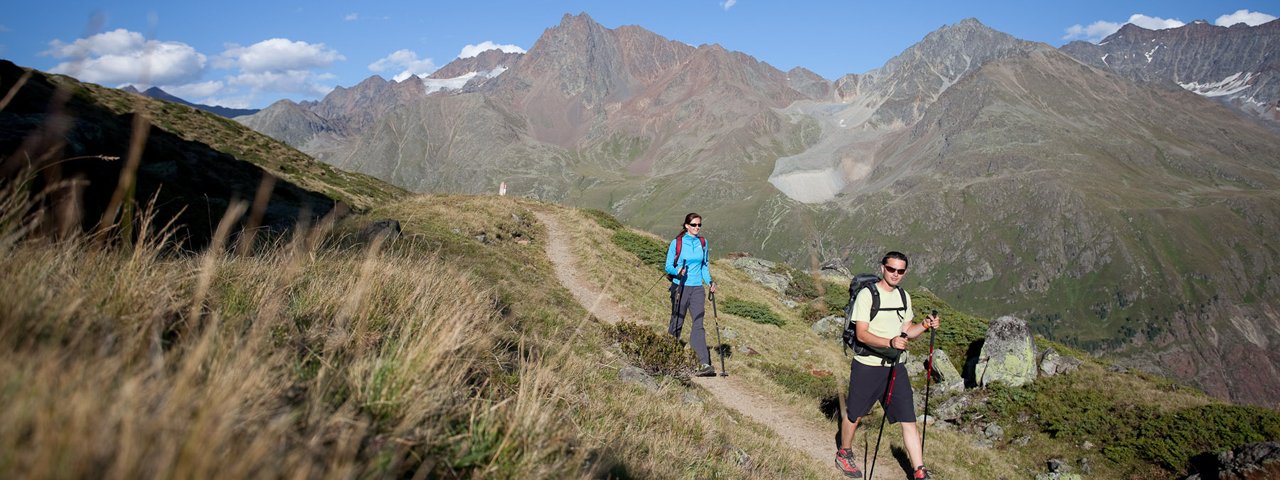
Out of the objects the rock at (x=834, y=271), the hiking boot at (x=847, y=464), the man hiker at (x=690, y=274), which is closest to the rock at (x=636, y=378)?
the hiking boot at (x=847, y=464)

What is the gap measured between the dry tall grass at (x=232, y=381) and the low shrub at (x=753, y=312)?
17.9 m

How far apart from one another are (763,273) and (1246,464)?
1035 inches

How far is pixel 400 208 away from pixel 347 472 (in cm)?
2328

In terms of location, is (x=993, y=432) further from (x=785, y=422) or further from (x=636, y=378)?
(x=636, y=378)

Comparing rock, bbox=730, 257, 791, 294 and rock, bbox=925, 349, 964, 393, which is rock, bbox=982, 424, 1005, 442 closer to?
rock, bbox=925, 349, 964, 393

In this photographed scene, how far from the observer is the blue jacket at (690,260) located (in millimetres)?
11914

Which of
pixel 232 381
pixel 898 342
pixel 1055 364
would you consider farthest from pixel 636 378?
pixel 1055 364

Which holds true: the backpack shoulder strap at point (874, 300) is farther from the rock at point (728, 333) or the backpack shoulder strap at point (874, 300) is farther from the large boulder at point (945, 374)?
the large boulder at point (945, 374)

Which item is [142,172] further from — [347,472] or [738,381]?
[347,472]

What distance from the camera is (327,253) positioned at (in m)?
7.42

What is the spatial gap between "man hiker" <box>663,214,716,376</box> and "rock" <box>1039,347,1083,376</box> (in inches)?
384

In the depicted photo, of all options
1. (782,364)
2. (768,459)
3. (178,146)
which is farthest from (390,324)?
(178,146)

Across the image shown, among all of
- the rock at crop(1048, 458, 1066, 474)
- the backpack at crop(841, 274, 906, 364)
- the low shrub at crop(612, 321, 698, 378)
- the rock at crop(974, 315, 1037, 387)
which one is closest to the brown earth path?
the low shrub at crop(612, 321, 698, 378)

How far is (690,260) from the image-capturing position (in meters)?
12.0
